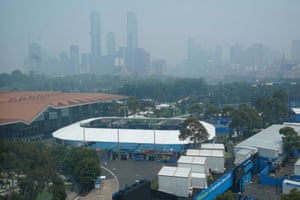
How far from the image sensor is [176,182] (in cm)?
546

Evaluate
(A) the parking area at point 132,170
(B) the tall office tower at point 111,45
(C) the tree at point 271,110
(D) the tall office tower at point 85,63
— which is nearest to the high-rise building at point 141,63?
(B) the tall office tower at point 111,45

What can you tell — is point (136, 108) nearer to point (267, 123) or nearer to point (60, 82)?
point (267, 123)

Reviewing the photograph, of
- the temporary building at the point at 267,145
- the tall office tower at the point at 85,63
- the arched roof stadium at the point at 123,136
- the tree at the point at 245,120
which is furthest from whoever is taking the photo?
the tall office tower at the point at 85,63

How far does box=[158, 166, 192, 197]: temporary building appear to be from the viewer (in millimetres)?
5409

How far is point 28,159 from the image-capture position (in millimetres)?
4848

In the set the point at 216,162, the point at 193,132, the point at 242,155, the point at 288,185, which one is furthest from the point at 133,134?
the point at 288,185

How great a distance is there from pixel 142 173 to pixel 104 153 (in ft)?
5.74

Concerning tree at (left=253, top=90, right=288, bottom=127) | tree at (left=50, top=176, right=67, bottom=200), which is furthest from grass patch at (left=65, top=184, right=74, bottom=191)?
tree at (left=253, top=90, right=288, bottom=127)

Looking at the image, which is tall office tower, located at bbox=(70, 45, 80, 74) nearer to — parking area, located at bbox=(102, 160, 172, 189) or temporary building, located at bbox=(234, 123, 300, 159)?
parking area, located at bbox=(102, 160, 172, 189)

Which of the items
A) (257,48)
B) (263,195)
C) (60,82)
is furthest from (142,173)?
(257,48)

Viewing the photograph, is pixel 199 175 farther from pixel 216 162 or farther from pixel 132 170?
pixel 132 170

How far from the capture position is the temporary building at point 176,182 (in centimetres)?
541

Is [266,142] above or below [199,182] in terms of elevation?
above

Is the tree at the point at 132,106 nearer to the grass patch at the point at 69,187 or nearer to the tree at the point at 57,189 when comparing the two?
the grass patch at the point at 69,187
